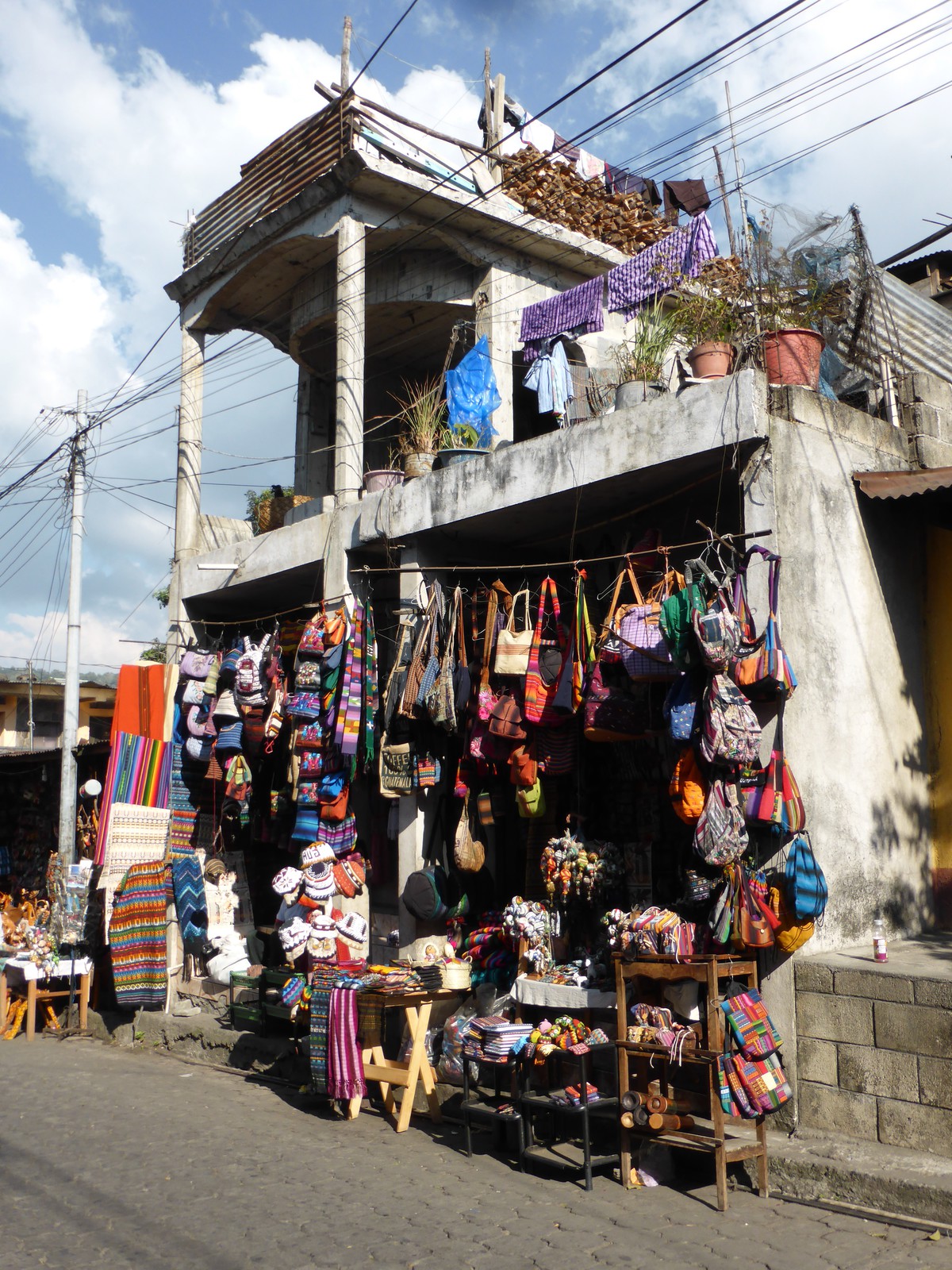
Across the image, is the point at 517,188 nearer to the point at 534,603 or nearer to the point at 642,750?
the point at 534,603

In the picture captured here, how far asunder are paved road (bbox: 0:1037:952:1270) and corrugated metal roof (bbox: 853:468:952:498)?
4.26m

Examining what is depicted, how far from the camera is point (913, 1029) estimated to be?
5754 mm

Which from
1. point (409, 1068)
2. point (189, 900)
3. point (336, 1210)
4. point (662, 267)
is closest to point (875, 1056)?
point (336, 1210)

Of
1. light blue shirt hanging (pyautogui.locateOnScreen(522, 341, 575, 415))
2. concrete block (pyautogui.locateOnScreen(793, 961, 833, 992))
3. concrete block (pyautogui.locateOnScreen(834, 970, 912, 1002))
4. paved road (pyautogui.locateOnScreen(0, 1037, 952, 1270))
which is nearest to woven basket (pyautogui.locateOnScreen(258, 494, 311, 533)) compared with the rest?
light blue shirt hanging (pyautogui.locateOnScreen(522, 341, 575, 415))

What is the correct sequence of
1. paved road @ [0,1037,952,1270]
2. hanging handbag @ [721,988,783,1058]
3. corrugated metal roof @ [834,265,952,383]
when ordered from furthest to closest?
corrugated metal roof @ [834,265,952,383], hanging handbag @ [721,988,783,1058], paved road @ [0,1037,952,1270]

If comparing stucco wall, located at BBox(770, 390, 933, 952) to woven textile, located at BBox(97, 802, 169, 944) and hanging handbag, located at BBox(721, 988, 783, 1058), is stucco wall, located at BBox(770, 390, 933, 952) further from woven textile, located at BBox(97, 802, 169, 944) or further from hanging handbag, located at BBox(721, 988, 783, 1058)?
woven textile, located at BBox(97, 802, 169, 944)

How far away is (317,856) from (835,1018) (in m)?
4.70

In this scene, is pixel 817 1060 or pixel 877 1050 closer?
pixel 877 1050

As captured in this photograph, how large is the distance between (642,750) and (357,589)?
332cm

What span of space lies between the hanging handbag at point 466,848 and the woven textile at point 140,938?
4438 mm

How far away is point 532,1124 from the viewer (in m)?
6.80

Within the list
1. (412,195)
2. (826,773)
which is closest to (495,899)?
(826,773)

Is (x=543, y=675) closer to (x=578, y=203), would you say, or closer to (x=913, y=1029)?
(x=913, y=1029)

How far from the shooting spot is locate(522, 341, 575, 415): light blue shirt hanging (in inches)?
384
